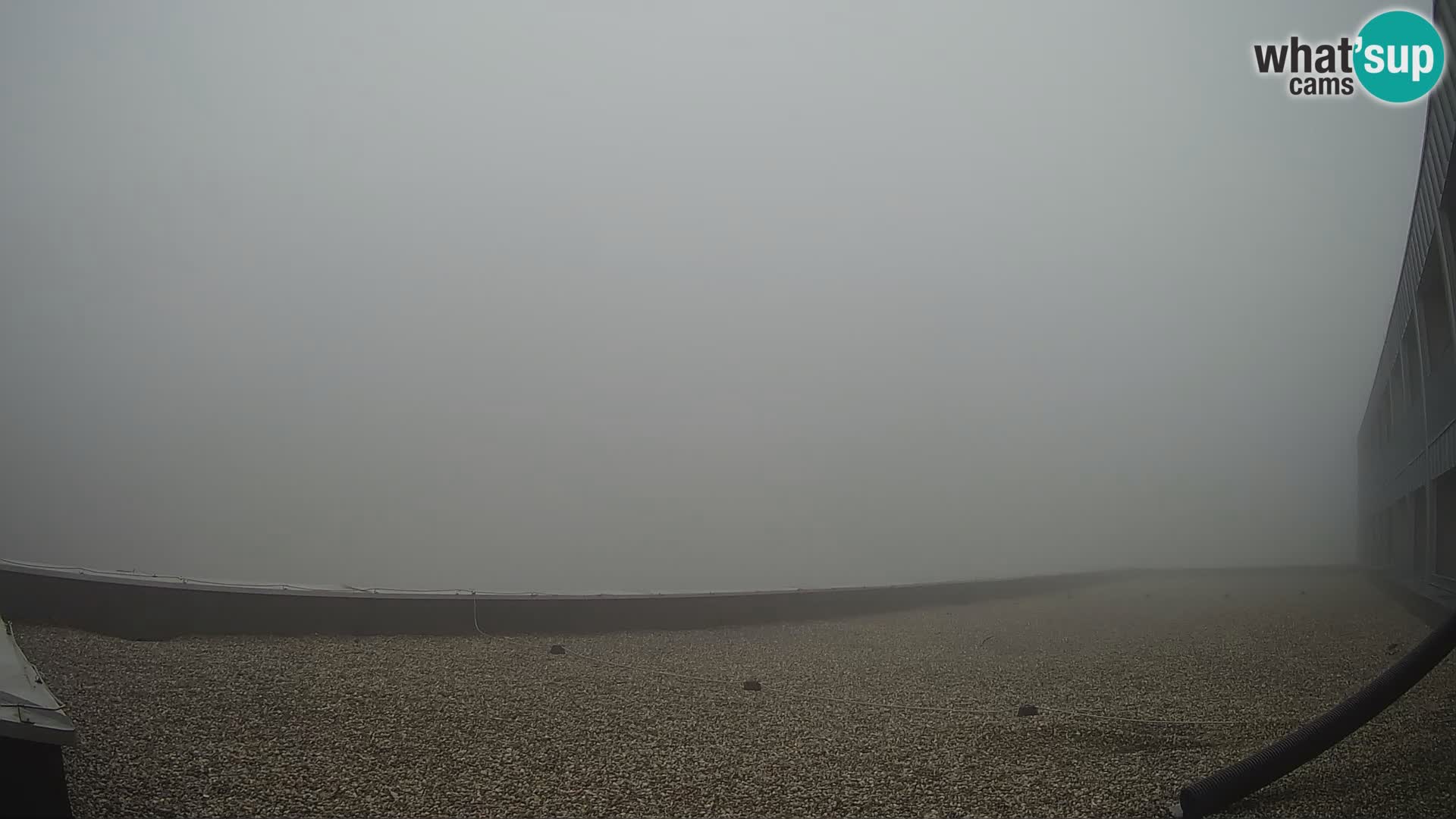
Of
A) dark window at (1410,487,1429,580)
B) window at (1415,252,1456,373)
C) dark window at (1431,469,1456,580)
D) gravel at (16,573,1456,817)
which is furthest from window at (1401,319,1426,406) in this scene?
gravel at (16,573,1456,817)

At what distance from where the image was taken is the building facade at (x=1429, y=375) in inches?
237

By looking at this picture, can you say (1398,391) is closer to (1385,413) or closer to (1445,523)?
(1385,413)

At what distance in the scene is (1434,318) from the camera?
8078mm

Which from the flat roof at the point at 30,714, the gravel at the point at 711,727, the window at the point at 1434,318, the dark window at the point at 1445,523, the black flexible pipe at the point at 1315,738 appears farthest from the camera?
the window at the point at 1434,318

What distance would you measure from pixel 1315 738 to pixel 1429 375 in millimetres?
8191

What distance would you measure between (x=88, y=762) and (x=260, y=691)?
1.18 metres

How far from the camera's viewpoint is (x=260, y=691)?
3.84 m

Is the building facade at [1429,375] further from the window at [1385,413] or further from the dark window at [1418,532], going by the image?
the window at [1385,413]

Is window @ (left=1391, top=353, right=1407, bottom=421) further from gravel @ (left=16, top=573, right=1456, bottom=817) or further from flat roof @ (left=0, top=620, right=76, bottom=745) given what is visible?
flat roof @ (left=0, top=620, right=76, bottom=745)

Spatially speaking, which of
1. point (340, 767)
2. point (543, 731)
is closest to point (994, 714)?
point (543, 731)

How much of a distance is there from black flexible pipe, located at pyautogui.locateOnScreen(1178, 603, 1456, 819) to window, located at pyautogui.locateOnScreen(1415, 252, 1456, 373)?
7.40m

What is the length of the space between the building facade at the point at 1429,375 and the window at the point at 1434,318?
0.01 meters

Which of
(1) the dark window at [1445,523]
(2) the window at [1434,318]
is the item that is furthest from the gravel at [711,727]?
(2) the window at [1434,318]

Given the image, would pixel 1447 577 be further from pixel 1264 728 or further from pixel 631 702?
pixel 631 702
